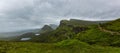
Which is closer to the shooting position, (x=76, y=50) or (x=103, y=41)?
(x=76, y=50)

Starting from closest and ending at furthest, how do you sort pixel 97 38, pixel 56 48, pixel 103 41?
pixel 56 48, pixel 103 41, pixel 97 38

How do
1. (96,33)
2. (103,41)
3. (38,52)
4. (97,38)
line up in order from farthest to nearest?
(96,33) → (97,38) → (103,41) → (38,52)

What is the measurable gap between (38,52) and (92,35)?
275 feet

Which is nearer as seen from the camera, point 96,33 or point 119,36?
point 119,36

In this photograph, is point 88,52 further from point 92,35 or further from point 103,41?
point 92,35

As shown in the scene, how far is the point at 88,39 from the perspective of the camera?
16638 centimetres

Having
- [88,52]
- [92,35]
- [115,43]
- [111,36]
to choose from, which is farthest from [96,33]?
[88,52]

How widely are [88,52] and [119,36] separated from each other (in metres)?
70.9

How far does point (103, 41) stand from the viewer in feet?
495

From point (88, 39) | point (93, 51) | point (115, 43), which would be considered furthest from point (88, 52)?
point (88, 39)

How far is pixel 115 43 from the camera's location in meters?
138

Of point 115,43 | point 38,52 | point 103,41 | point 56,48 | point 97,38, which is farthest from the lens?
point 97,38

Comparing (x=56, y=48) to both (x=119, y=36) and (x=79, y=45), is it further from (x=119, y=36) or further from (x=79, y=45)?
(x=119, y=36)

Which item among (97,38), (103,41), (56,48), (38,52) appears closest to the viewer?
(38,52)
